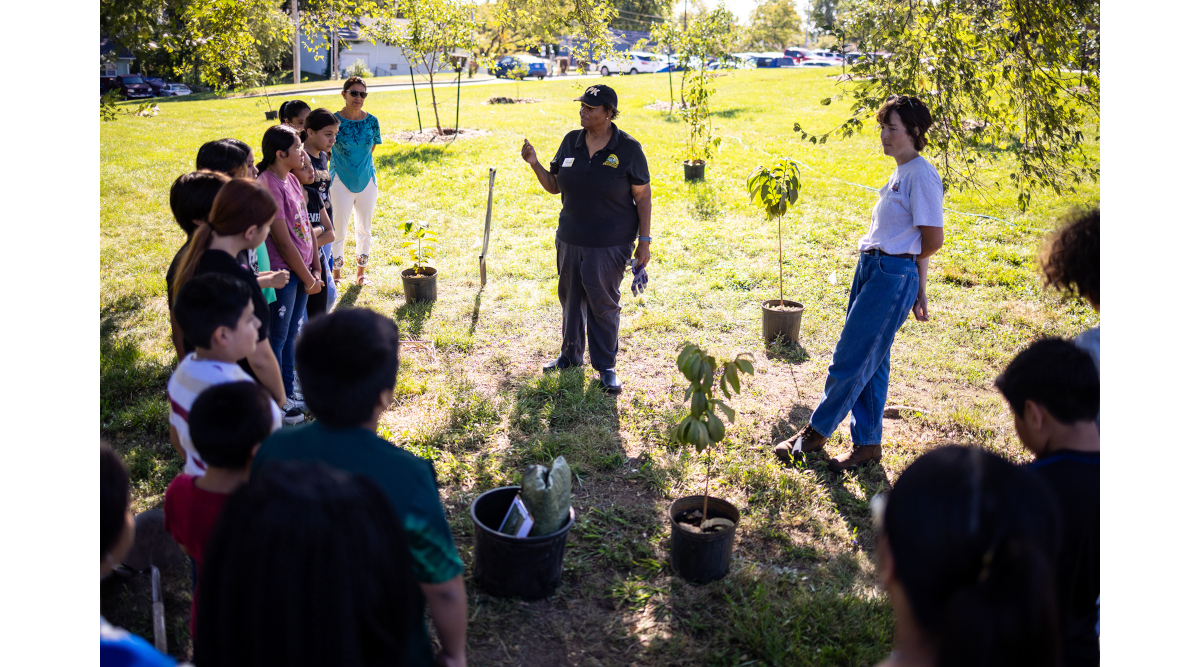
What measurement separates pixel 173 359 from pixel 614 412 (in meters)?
3.42

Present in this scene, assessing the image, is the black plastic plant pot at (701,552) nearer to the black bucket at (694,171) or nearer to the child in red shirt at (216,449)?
the child in red shirt at (216,449)

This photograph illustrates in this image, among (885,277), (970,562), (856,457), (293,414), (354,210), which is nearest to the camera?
(970,562)

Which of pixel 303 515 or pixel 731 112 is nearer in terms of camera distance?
pixel 303 515

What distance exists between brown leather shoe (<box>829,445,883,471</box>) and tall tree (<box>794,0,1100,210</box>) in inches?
88.5

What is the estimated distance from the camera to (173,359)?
5.68 metres

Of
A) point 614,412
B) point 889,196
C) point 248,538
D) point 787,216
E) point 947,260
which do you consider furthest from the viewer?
point 787,216

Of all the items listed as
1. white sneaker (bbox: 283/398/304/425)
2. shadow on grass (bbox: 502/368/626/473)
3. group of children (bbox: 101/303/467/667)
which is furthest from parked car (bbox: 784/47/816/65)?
group of children (bbox: 101/303/467/667)

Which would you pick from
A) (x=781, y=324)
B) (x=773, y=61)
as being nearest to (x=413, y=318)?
(x=781, y=324)

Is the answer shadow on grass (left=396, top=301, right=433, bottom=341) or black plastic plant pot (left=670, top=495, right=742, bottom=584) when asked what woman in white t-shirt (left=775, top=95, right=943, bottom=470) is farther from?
shadow on grass (left=396, top=301, right=433, bottom=341)

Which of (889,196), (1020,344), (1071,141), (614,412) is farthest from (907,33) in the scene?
(614,412)

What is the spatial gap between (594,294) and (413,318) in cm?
216

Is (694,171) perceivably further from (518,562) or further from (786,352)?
(518,562)

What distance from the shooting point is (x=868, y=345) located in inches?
158

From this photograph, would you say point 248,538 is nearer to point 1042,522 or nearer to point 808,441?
point 1042,522
